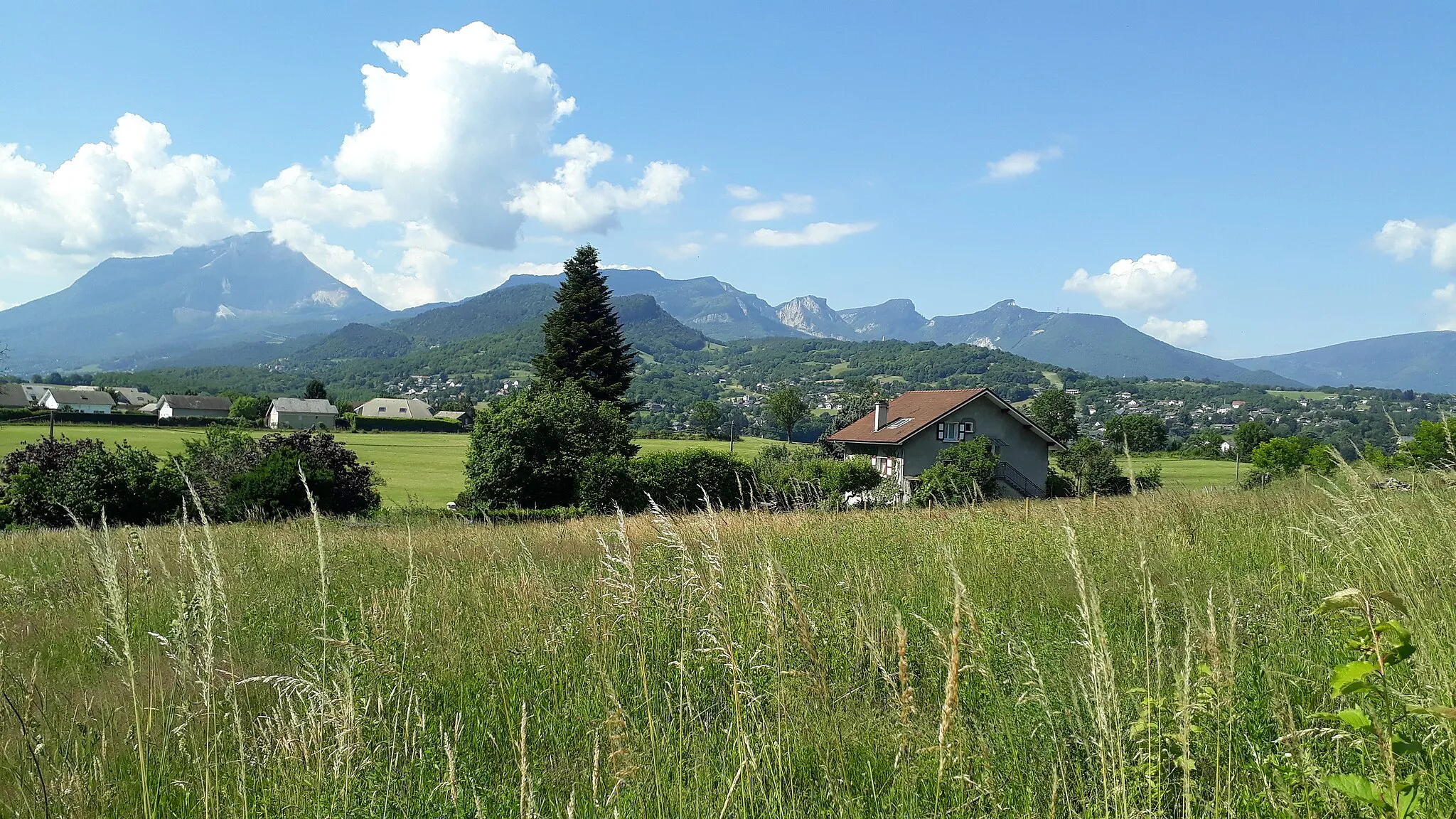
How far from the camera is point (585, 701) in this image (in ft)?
11.6

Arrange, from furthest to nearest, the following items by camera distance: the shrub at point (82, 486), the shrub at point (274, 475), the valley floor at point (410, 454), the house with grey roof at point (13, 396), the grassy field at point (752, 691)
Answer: the house with grey roof at point (13, 396) < the valley floor at point (410, 454) < the shrub at point (274, 475) < the shrub at point (82, 486) < the grassy field at point (752, 691)

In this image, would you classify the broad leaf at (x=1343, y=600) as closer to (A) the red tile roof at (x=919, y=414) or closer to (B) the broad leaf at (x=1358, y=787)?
(B) the broad leaf at (x=1358, y=787)

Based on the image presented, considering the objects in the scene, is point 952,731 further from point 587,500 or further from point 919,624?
point 587,500

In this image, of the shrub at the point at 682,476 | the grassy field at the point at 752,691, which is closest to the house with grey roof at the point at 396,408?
the shrub at the point at 682,476

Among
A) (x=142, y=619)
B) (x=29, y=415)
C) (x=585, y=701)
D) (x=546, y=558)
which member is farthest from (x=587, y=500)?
(x=29, y=415)

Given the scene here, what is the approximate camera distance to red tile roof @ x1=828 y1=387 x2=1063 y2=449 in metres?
51.8

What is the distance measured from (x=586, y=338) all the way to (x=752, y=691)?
165 feet

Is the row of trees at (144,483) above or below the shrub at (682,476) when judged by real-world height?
above

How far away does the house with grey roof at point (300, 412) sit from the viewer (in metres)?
118

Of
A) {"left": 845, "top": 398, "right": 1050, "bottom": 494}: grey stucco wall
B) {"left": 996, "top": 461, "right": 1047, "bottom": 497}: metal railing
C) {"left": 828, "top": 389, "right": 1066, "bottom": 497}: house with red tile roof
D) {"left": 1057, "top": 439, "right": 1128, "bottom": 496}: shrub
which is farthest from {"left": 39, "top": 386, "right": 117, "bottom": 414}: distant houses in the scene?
{"left": 1057, "top": 439, "right": 1128, "bottom": 496}: shrub

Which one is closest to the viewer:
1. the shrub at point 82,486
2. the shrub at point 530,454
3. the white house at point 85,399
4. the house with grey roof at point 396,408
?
the shrub at point 82,486

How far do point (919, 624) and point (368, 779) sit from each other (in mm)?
3050

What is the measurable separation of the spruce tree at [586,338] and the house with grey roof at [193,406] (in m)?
107

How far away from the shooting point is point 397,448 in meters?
71.1
